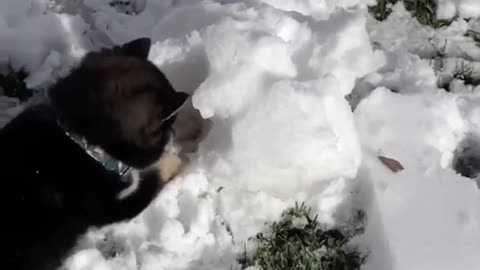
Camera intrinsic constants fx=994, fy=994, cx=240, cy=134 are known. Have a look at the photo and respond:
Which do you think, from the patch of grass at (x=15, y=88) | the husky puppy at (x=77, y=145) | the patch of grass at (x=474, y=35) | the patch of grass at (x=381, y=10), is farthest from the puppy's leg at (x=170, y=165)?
the patch of grass at (x=474, y=35)

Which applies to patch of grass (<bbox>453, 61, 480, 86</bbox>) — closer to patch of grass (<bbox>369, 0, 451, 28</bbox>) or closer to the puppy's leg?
patch of grass (<bbox>369, 0, 451, 28</bbox>)

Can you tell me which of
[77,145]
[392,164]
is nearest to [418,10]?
[392,164]

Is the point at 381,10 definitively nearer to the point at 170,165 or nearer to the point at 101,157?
the point at 170,165

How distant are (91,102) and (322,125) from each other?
82 cm

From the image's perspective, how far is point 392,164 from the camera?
144 inches

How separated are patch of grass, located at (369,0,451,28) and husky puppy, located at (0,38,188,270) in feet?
4.25

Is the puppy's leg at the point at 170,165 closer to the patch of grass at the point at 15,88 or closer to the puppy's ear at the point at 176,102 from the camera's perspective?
the puppy's ear at the point at 176,102

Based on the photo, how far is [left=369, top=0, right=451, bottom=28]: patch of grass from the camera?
4.05 metres

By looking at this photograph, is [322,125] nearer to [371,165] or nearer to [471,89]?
[371,165]

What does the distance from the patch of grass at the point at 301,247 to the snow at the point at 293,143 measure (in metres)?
0.04

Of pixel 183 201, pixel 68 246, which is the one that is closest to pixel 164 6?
pixel 183 201

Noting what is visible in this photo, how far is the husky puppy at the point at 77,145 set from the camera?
302cm

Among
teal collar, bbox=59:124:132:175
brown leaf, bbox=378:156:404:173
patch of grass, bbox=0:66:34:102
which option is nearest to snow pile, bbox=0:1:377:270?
brown leaf, bbox=378:156:404:173

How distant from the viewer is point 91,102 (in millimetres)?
3020
